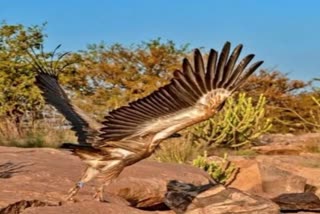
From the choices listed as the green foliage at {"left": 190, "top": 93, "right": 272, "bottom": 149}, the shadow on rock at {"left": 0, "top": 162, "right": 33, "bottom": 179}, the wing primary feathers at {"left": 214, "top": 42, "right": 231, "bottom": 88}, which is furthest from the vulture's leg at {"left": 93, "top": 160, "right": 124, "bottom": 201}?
the green foliage at {"left": 190, "top": 93, "right": 272, "bottom": 149}

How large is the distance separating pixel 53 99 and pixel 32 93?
1558 centimetres

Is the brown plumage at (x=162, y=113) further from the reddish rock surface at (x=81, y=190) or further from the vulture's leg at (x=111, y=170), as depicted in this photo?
the reddish rock surface at (x=81, y=190)

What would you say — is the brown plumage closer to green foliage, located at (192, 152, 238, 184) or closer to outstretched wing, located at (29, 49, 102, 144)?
outstretched wing, located at (29, 49, 102, 144)

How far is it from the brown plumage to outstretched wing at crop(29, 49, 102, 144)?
71mm

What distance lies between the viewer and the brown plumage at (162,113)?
4414 mm

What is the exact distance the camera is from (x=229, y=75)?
4.44 m

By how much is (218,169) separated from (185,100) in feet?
28.1

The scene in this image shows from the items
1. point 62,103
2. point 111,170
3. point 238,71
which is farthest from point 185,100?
point 62,103

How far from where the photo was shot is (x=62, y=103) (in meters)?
6.03

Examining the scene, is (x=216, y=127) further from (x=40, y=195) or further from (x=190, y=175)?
(x=40, y=195)

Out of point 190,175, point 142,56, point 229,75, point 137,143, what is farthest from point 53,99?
point 142,56

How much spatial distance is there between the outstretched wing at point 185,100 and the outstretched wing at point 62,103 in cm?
53

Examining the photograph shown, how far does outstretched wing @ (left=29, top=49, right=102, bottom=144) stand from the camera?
551 centimetres

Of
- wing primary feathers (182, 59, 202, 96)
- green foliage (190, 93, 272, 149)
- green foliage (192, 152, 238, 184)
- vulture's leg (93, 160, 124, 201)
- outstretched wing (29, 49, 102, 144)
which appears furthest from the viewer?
green foliage (190, 93, 272, 149)
